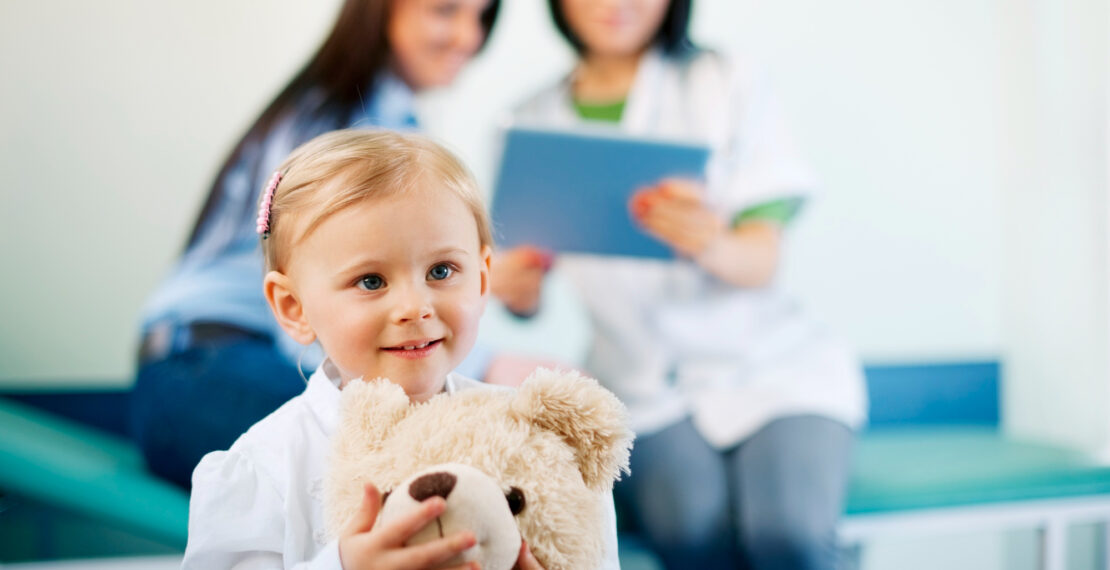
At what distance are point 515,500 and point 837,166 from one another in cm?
138

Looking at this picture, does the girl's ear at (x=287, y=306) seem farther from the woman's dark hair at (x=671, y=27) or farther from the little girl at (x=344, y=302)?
the woman's dark hair at (x=671, y=27)

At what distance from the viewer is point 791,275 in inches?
64.5

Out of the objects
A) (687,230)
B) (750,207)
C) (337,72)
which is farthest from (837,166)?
(337,72)

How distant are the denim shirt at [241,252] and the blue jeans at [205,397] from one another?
0.13 ft

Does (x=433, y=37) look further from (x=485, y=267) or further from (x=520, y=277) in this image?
(x=485, y=267)

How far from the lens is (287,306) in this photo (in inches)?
21.9

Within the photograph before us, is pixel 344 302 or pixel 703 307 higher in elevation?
pixel 344 302

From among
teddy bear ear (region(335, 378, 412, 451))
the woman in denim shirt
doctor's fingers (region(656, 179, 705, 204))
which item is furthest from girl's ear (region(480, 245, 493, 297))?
doctor's fingers (region(656, 179, 705, 204))

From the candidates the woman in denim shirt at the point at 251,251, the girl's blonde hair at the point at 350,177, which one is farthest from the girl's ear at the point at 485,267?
the woman in denim shirt at the point at 251,251

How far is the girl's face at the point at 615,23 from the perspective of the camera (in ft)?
4.69

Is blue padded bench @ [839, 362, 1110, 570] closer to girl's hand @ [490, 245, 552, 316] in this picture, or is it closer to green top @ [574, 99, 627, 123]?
girl's hand @ [490, 245, 552, 316]

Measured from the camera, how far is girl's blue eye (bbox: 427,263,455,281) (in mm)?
529

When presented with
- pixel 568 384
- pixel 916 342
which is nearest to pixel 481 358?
pixel 568 384

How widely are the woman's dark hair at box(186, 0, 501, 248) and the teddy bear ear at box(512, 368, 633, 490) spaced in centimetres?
89
